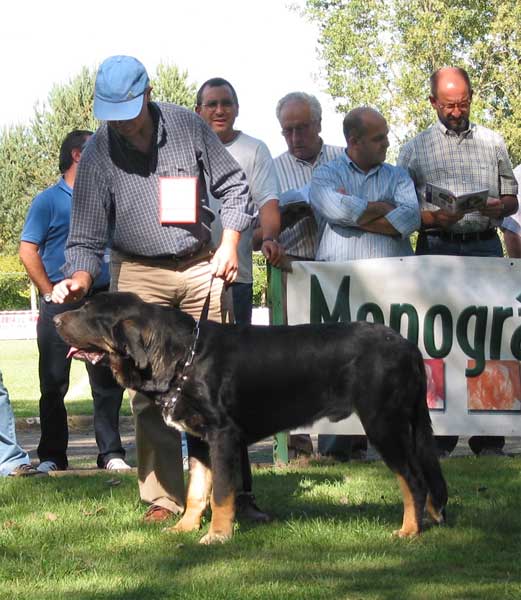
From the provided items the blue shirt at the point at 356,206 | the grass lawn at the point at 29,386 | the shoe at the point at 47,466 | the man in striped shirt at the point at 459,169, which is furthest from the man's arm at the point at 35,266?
the grass lawn at the point at 29,386

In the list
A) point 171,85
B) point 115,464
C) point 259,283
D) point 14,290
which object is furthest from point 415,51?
point 115,464

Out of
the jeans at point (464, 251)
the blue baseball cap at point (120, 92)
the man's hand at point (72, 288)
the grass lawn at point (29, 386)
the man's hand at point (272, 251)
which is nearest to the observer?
the blue baseball cap at point (120, 92)

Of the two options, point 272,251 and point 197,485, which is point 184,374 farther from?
point 272,251

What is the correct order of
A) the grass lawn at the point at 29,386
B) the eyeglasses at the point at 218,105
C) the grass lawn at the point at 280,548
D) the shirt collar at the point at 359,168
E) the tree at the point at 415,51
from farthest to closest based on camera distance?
the tree at the point at 415,51
the grass lawn at the point at 29,386
the eyeglasses at the point at 218,105
the shirt collar at the point at 359,168
the grass lawn at the point at 280,548

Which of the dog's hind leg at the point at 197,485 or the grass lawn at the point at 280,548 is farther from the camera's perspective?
the dog's hind leg at the point at 197,485

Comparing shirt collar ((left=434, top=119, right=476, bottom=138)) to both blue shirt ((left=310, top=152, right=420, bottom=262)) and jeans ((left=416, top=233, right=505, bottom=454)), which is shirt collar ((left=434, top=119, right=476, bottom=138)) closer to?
blue shirt ((left=310, top=152, right=420, bottom=262))

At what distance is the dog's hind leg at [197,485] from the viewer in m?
5.72

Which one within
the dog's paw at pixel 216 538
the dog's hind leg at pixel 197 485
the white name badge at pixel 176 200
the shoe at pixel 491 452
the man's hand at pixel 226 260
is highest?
the white name badge at pixel 176 200

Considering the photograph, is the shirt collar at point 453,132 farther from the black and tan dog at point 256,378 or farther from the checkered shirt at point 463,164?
the black and tan dog at point 256,378

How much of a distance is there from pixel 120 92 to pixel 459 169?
345cm

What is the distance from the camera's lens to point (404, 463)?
554 cm

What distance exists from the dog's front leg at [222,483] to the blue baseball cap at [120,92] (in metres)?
1.69

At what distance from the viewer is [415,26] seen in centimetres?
4091

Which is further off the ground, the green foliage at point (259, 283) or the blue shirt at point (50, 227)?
the blue shirt at point (50, 227)
